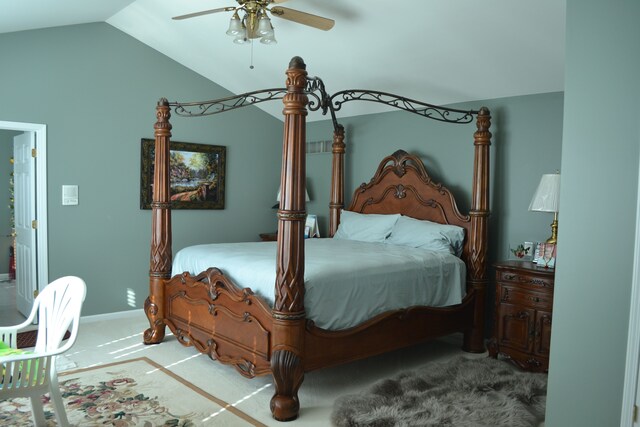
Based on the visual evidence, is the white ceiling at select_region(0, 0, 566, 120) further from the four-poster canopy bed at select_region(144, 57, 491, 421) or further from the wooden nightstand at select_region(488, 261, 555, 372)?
the wooden nightstand at select_region(488, 261, 555, 372)

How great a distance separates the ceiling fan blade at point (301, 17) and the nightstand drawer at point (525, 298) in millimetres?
2408

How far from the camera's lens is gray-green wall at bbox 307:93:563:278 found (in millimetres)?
4254

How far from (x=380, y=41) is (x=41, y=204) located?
3568 mm

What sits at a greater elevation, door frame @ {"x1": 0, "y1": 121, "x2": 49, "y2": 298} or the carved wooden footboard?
door frame @ {"x1": 0, "y1": 121, "x2": 49, "y2": 298}

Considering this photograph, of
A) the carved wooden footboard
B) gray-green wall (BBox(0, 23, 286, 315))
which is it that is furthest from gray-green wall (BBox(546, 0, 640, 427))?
gray-green wall (BBox(0, 23, 286, 315))

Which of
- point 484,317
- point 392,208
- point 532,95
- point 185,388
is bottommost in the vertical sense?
point 185,388

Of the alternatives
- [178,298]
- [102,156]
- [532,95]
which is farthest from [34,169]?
[532,95]

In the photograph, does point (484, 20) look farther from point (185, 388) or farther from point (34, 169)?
point (34, 169)

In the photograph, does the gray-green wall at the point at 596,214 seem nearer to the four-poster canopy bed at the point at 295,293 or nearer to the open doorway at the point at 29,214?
the four-poster canopy bed at the point at 295,293

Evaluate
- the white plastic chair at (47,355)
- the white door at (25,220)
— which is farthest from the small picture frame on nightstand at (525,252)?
the white door at (25,220)

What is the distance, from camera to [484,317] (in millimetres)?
4375

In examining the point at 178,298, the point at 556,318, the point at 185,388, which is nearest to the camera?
the point at 556,318

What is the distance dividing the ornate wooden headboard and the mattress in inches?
21.3

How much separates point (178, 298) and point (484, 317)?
104 inches
